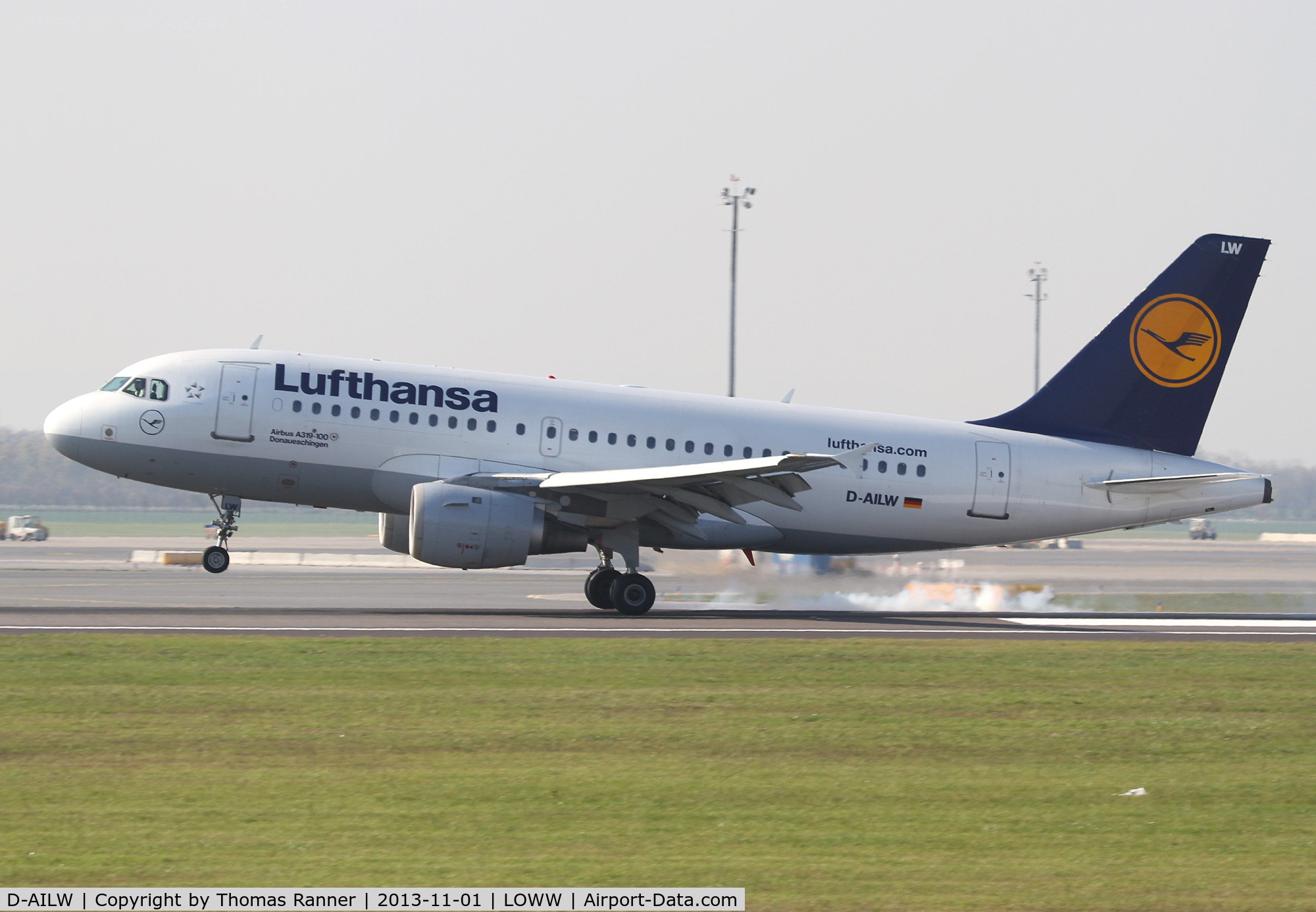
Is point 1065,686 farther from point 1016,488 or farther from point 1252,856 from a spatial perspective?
point 1016,488

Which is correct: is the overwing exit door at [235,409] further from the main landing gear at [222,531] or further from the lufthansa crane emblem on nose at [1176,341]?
the lufthansa crane emblem on nose at [1176,341]

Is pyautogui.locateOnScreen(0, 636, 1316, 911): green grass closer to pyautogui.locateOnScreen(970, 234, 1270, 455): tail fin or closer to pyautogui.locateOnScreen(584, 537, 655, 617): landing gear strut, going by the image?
pyautogui.locateOnScreen(584, 537, 655, 617): landing gear strut

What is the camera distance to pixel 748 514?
91.1ft

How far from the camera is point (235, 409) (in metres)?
26.1

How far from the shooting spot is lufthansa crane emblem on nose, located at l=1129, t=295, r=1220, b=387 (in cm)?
2997

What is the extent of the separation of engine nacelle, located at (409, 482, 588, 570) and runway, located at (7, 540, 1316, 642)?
1160 millimetres

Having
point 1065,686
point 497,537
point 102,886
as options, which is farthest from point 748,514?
point 102,886

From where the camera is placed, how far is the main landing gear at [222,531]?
27.0m

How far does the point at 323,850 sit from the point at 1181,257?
25933 millimetres

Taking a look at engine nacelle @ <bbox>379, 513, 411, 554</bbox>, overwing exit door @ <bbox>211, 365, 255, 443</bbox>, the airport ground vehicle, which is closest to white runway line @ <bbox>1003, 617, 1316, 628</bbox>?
engine nacelle @ <bbox>379, 513, 411, 554</bbox>
